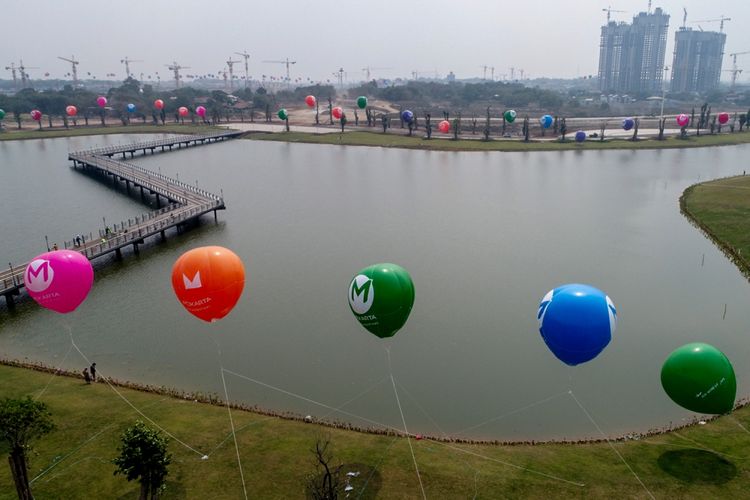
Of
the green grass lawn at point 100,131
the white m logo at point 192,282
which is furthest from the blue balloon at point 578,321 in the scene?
the green grass lawn at point 100,131

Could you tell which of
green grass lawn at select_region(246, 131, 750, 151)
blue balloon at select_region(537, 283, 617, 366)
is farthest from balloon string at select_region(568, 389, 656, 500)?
green grass lawn at select_region(246, 131, 750, 151)

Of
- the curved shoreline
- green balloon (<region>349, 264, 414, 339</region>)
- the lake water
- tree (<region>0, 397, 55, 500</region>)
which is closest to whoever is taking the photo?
tree (<region>0, 397, 55, 500</region>)

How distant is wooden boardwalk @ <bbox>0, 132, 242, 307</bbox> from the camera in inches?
1449

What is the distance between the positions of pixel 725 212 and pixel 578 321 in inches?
1521

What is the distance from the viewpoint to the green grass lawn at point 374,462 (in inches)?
615

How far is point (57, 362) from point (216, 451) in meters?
→ 11.8

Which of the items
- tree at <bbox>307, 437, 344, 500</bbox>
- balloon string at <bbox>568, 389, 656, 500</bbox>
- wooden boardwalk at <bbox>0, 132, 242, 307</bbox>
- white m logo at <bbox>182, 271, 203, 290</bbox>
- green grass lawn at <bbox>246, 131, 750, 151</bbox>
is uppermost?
white m logo at <bbox>182, 271, 203, 290</bbox>

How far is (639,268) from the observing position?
35594mm

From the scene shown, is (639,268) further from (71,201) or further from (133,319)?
(71,201)

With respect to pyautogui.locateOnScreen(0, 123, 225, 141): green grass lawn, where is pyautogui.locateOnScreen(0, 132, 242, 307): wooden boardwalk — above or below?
below

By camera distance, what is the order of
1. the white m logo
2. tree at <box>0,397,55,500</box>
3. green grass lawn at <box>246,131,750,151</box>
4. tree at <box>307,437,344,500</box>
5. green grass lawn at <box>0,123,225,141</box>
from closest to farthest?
tree at <box>0,397,55,500</box>
tree at <box>307,437,344,500</box>
the white m logo
green grass lawn at <box>246,131,750,151</box>
green grass lawn at <box>0,123,225,141</box>

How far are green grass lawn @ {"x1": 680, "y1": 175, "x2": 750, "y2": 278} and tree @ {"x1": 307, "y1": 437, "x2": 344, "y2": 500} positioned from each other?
1182 inches

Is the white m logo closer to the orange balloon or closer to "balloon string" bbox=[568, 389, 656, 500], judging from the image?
the orange balloon

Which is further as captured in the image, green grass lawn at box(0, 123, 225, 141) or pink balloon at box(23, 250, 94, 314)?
green grass lawn at box(0, 123, 225, 141)
